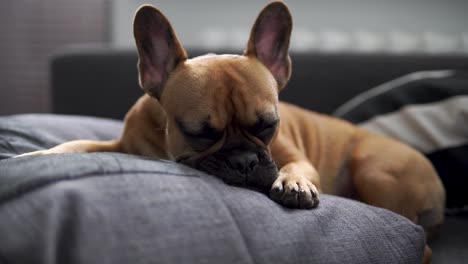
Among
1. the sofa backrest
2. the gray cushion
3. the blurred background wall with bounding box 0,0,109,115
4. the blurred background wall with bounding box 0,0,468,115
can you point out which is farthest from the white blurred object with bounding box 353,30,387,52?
the gray cushion

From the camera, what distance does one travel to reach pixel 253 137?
1.27 meters

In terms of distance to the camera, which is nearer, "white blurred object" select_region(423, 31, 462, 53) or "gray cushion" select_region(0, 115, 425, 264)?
"gray cushion" select_region(0, 115, 425, 264)

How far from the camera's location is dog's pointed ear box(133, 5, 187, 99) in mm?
1287

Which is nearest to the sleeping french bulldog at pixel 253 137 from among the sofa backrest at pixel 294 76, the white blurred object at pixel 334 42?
the sofa backrest at pixel 294 76

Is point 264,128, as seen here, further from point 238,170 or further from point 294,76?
point 294,76

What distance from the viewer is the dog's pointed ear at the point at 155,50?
129cm

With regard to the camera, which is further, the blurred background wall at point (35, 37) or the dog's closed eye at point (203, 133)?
the blurred background wall at point (35, 37)

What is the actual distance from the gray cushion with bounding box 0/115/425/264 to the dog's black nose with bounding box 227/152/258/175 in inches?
5.4

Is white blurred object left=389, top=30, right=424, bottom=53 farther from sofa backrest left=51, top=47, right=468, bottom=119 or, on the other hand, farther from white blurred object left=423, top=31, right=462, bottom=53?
sofa backrest left=51, top=47, right=468, bottom=119

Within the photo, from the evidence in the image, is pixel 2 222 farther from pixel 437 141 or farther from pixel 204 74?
pixel 437 141

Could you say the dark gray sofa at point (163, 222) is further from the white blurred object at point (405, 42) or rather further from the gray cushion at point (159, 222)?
the white blurred object at point (405, 42)

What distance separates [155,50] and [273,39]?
0.36 meters

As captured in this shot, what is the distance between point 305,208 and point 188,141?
37 centimetres

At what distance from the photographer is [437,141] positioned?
1.73 metres
